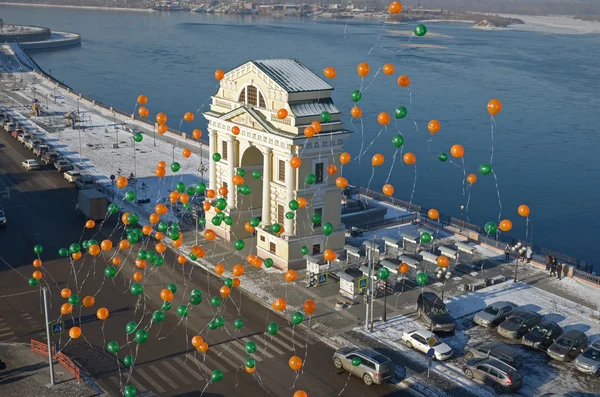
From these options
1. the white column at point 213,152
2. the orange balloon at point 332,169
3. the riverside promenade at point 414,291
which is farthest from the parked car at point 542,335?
the white column at point 213,152

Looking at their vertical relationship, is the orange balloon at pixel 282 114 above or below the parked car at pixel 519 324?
above

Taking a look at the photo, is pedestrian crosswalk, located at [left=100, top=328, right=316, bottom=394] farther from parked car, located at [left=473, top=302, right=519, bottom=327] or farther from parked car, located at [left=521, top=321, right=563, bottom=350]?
parked car, located at [left=521, top=321, right=563, bottom=350]

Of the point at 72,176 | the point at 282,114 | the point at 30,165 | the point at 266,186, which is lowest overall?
the point at 30,165

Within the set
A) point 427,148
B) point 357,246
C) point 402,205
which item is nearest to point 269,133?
point 357,246

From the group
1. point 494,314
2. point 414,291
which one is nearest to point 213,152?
point 414,291

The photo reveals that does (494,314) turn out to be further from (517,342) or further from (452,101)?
(452,101)

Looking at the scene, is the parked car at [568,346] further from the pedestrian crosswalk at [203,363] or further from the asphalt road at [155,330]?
the pedestrian crosswalk at [203,363]

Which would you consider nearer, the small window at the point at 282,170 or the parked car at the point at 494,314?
the parked car at the point at 494,314

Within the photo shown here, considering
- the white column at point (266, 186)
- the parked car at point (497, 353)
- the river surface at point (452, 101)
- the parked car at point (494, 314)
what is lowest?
the river surface at point (452, 101)
